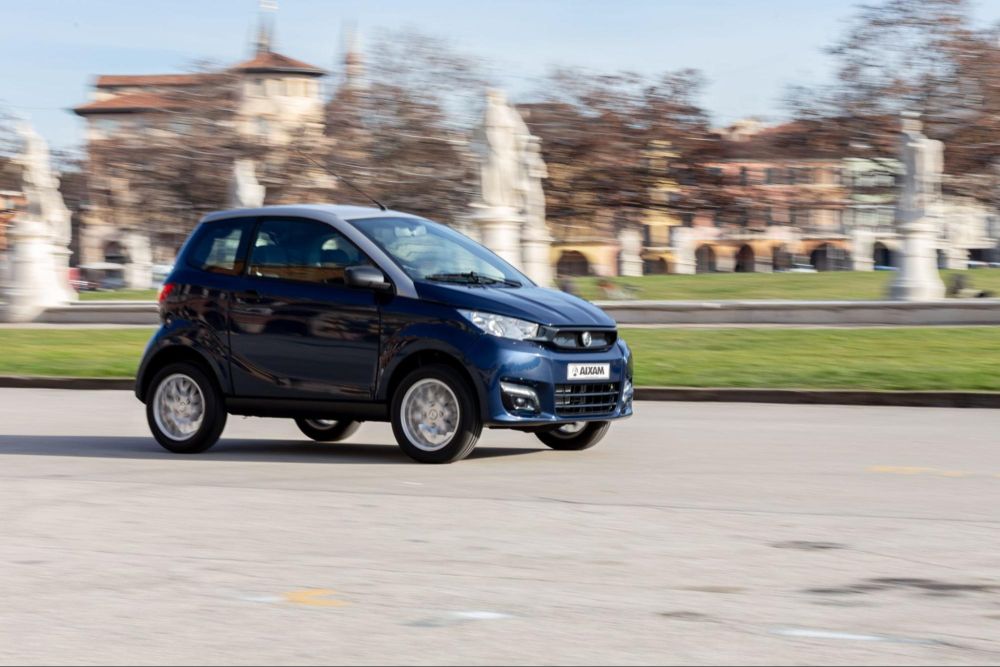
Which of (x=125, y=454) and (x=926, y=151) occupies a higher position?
(x=926, y=151)

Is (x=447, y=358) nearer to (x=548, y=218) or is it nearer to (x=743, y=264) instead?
(x=548, y=218)

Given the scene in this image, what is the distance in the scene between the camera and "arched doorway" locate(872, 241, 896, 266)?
372 feet

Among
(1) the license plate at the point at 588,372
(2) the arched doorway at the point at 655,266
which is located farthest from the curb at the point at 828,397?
(2) the arched doorway at the point at 655,266

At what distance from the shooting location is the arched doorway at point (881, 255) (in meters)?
113

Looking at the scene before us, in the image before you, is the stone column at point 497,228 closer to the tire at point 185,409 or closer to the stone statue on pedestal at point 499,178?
the stone statue on pedestal at point 499,178

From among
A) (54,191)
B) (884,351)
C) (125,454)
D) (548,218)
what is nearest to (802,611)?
(125,454)

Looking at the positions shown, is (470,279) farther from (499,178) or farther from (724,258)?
(724,258)

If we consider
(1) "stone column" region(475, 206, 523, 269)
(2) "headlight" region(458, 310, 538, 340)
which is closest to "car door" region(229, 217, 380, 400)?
(2) "headlight" region(458, 310, 538, 340)

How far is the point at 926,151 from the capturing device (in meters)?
32.2

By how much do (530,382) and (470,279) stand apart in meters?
1.01

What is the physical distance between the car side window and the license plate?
1.57 metres

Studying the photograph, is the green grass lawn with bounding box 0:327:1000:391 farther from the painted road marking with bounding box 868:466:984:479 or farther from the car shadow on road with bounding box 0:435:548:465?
the painted road marking with bounding box 868:466:984:479

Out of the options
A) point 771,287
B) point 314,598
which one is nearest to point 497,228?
point 771,287

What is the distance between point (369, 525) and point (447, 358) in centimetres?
262
